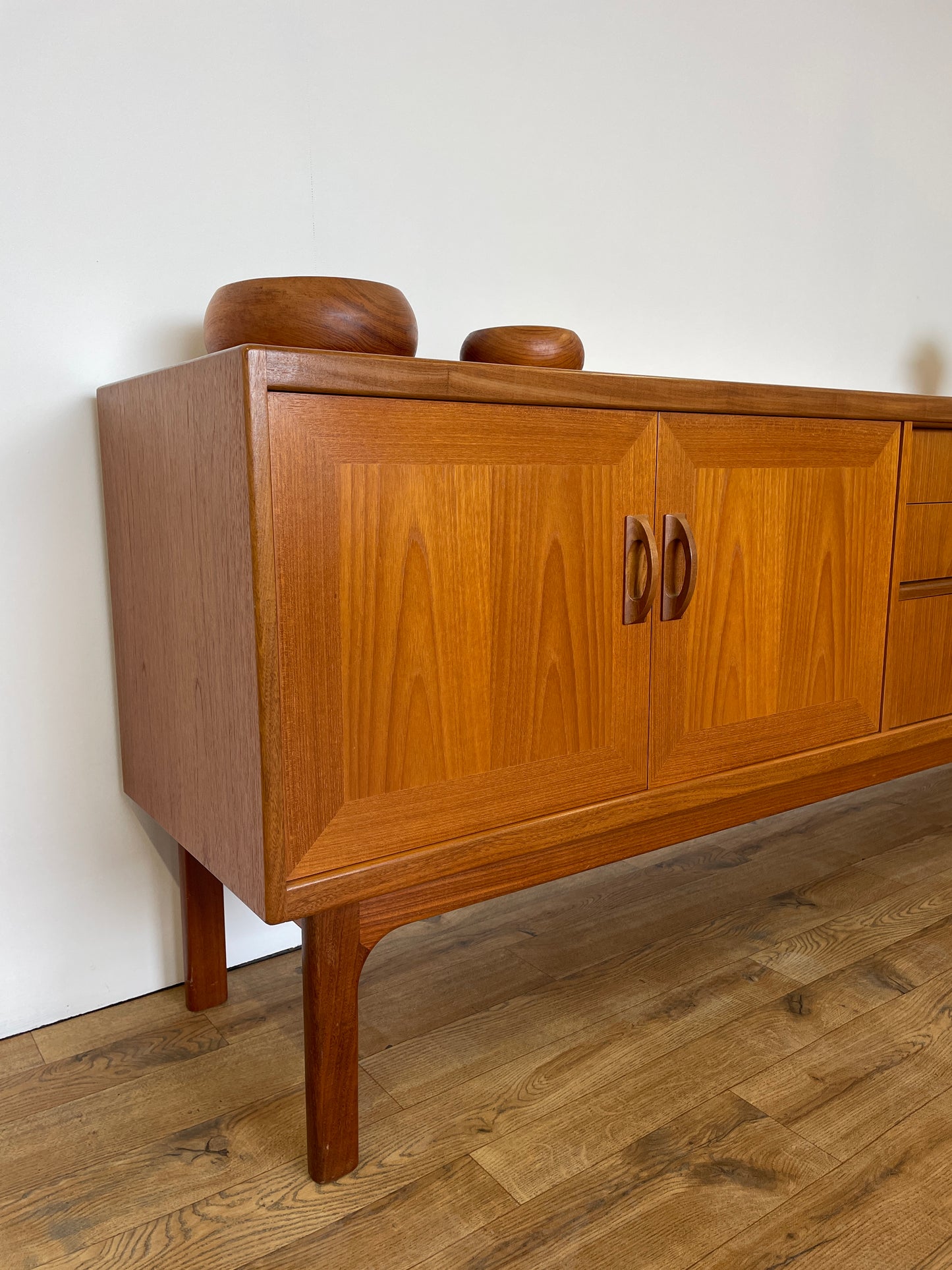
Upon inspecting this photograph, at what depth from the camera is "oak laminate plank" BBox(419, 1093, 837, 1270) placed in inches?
33.1

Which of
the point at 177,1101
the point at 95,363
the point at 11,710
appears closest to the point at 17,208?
the point at 95,363

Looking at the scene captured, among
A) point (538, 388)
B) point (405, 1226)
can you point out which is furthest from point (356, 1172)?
point (538, 388)

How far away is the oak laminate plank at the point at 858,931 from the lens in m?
1.34

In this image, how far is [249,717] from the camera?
835 mm

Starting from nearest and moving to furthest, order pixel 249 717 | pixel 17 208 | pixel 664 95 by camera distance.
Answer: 1. pixel 249 717
2. pixel 17 208
3. pixel 664 95

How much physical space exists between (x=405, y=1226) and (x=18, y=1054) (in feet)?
1.85

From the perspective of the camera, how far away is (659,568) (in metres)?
1.05

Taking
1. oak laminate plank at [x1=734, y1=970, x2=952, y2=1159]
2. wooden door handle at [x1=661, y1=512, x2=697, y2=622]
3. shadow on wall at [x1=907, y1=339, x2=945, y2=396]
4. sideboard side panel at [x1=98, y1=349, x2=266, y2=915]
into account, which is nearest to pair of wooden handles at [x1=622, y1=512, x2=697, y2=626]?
wooden door handle at [x1=661, y1=512, x2=697, y2=622]

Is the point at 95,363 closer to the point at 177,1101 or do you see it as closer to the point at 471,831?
the point at 471,831

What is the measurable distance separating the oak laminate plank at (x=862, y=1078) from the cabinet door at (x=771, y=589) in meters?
0.35

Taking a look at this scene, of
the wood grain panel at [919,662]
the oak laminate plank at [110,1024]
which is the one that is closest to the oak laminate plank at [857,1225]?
the wood grain panel at [919,662]

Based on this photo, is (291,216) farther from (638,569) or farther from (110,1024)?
(110,1024)

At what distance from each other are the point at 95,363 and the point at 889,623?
1.10 m

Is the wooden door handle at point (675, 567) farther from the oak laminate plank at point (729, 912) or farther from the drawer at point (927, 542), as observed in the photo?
the oak laminate plank at point (729, 912)
